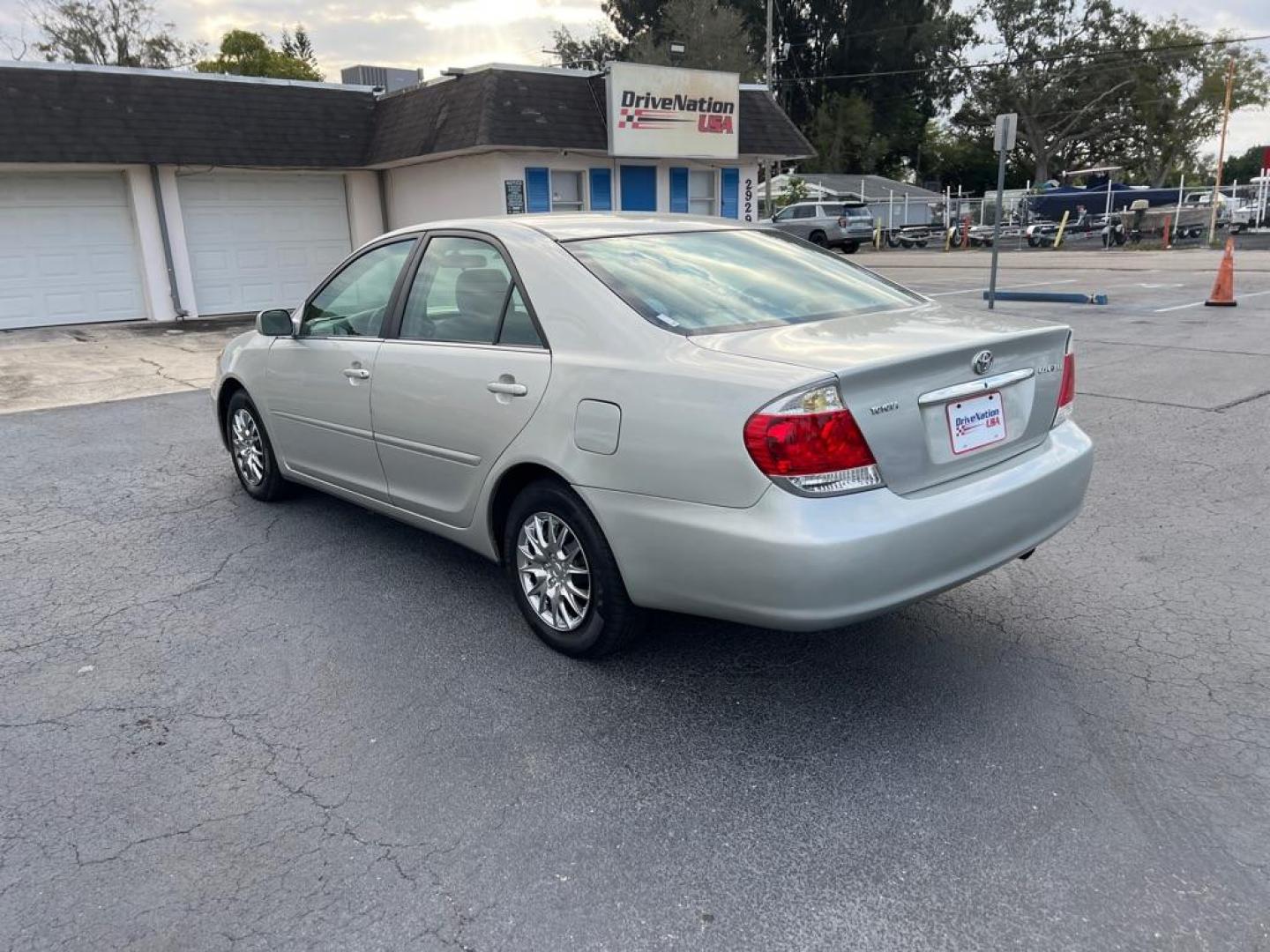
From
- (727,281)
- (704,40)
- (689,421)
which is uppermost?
(704,40)

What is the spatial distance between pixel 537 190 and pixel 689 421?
15.4 m

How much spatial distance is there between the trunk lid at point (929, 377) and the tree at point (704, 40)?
37376 millimetres

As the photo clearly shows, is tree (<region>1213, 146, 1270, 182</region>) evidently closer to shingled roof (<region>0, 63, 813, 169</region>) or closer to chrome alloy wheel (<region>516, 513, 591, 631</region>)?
shingled roof (<region>0, 63, 813, 169</region>)

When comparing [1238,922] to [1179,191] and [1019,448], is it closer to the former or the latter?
[1019,448]

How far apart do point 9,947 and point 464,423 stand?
2.17 m

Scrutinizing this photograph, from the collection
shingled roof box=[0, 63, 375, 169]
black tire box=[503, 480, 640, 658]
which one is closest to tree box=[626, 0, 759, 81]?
shingled roof box=[0, 63, 375, 169]

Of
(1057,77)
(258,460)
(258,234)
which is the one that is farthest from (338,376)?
(1057,77)

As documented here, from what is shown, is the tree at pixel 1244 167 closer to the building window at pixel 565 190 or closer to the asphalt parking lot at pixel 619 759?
the building window at pixel 565 190

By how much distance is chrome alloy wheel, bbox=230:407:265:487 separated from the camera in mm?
5586

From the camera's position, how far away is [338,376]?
4586 millimetres

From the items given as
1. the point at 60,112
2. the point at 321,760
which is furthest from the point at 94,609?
the point at 60,112

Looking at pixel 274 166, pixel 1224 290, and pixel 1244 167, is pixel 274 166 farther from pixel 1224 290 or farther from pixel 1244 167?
pixel 1244 167

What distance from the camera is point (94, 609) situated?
4285 mm

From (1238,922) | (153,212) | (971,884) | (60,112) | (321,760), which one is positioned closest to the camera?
(1238,922)
